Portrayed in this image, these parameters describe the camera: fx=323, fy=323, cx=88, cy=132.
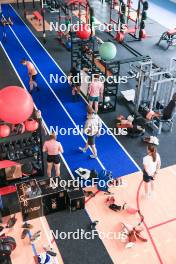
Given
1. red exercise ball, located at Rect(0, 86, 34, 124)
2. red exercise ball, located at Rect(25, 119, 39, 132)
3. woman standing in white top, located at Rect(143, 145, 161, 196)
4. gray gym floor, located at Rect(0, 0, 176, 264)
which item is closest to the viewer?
red exercise ball, located at Rect(0, 86, 34, 124)

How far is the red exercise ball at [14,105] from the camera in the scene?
6074 millimetres

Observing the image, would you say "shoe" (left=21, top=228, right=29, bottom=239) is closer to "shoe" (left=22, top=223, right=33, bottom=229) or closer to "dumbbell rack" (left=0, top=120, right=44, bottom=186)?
"shoe" (left=22, top=223, right=33, bottom=229)

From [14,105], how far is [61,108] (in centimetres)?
460

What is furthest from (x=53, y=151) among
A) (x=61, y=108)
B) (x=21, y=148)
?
(x=61, y=108)

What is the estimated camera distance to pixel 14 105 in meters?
6.09

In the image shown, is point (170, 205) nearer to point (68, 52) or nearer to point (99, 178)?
point (99, 178)

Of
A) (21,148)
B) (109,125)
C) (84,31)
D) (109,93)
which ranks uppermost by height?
(84,31)

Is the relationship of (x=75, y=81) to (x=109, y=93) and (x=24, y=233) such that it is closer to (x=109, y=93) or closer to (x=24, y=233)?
(x=109, y=93)

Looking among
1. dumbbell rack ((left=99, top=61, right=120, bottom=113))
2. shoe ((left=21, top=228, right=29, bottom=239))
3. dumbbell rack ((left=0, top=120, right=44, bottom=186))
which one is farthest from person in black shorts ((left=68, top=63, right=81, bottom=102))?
shoe ((left=21, top=228, right=29, bottom=239))

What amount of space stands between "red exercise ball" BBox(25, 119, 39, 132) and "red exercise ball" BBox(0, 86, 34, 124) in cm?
60

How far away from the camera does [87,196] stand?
7551 mm

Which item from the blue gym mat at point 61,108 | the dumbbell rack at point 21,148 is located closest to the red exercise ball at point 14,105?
the dumbbell rack at point 21,148

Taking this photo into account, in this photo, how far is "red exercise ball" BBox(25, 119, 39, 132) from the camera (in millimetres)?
6943

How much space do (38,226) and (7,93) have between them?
9.44ft
